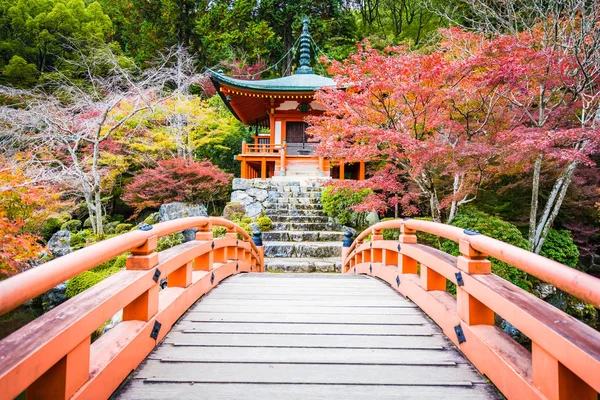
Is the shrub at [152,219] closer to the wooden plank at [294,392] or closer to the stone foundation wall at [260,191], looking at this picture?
the stone foundation wall at [260,191]

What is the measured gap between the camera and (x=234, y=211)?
9.34 metres

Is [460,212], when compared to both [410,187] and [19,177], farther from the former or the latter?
[19,177]

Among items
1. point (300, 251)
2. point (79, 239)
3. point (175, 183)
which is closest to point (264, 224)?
point (300, 251)

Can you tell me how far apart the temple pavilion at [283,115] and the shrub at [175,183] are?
214 centimetres

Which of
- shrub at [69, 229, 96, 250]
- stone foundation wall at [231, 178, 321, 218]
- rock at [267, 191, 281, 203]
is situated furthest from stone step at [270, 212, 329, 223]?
shrub at [69, 229, 96, 250]

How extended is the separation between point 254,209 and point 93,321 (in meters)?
8.12

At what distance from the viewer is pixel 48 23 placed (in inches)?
576

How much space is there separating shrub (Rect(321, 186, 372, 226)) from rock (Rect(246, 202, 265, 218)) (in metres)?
2.09

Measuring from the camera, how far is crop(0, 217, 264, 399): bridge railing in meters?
0.99

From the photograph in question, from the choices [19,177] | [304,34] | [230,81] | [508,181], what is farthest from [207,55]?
[508,181]

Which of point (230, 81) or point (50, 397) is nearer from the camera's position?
point (50, 397)

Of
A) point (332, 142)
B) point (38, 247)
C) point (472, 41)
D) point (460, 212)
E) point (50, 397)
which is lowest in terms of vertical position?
point (38, 247)

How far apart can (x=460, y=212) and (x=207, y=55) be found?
18726 millimetres

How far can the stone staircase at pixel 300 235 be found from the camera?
6742 millimetres
